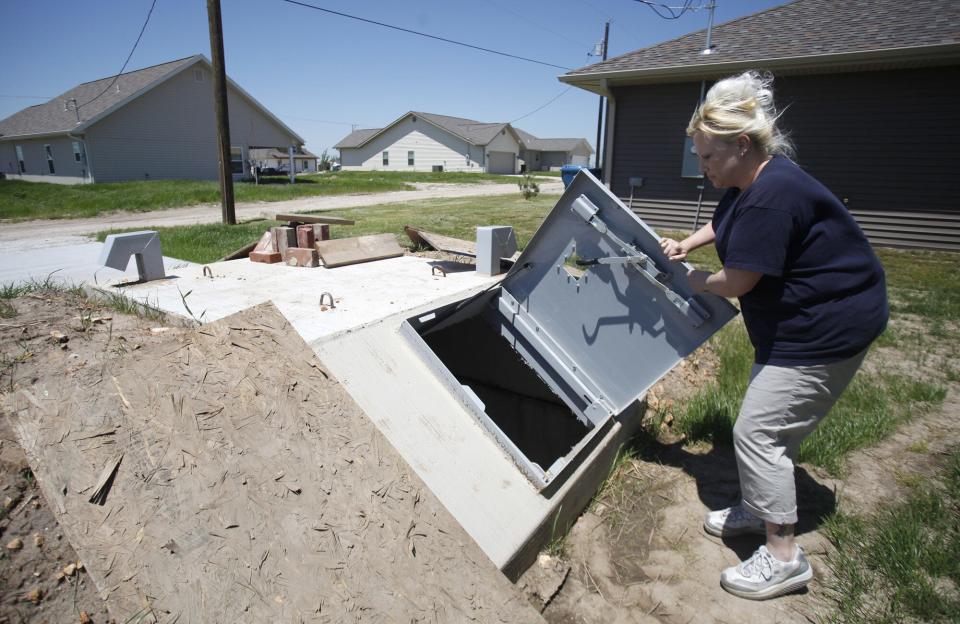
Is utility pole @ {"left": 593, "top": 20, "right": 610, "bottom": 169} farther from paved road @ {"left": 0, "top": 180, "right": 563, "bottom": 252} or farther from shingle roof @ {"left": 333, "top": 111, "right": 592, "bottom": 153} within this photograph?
shingle roof @ {"left": 333, "top": 111, "right": 592, "bottom": 153}

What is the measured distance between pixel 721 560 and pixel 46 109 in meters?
37.3

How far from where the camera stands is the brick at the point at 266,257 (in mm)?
5191

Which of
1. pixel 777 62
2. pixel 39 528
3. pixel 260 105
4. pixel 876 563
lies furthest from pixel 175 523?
pixel 260 105

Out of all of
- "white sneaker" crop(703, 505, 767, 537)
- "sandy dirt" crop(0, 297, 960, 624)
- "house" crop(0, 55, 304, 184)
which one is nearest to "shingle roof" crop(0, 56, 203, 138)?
"house" crop(0, 55, 304, 184)

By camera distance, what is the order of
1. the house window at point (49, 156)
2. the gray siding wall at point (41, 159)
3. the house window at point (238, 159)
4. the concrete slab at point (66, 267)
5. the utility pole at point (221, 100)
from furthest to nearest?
the house window at point (238, 159)
the house window at point (49, 156)
the gray siding wall at point (41, 159)
the utility pole at point (221, 100)
the concrete slab at point (66, 267)

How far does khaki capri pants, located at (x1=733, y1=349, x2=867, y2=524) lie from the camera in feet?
6.93

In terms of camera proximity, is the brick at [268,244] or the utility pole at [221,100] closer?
the brick at [268,244]

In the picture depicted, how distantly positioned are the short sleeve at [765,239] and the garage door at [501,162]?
143ft

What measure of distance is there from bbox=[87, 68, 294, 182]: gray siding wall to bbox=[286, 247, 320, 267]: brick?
2340cm

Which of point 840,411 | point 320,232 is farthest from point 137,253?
point 840,411

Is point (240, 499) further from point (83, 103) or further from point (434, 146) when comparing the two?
point (434, 146)

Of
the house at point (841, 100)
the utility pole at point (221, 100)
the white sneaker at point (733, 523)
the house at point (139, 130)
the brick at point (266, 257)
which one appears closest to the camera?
the white sneaker at point (733, 523)

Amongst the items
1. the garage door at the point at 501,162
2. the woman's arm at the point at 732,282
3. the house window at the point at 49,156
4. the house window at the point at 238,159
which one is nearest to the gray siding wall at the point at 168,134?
the house window at the point at 238,159

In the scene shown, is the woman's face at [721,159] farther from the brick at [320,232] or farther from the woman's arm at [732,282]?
the brick at [320,232]
